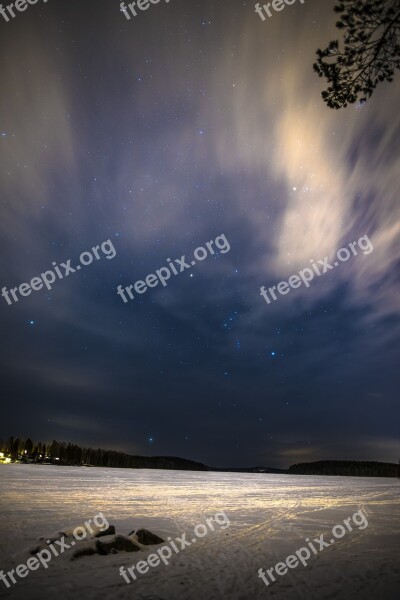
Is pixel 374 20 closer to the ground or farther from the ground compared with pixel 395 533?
farther from the ground

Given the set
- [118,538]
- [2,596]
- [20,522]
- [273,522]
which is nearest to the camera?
[2,596]

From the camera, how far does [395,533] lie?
14258mm

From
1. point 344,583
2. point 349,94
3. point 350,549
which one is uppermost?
point 349,94

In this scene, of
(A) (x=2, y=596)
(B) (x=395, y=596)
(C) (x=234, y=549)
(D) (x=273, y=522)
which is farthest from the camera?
(D) (x=273, y=522)

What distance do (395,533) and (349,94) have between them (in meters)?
16.1

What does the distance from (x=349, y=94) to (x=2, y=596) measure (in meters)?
12.7

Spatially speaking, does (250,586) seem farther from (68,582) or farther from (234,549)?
(68,582)

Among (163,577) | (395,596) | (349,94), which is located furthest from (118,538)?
(349,94)

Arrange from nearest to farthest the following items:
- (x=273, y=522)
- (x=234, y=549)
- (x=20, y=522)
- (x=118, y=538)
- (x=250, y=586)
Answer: (x=250, y=586), (x=118, y=538), (x=234, y=549), (x=20, y=522), (x=273, y=522)

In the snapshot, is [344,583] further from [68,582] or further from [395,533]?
[395,533]

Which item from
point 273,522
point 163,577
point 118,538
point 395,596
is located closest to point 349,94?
point 395,596

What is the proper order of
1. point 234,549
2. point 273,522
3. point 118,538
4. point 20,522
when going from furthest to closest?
point 273,522
point 20,522
point 234,549
point 118,538

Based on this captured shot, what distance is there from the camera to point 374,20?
271 inches

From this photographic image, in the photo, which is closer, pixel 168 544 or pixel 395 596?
pixel 395 596
